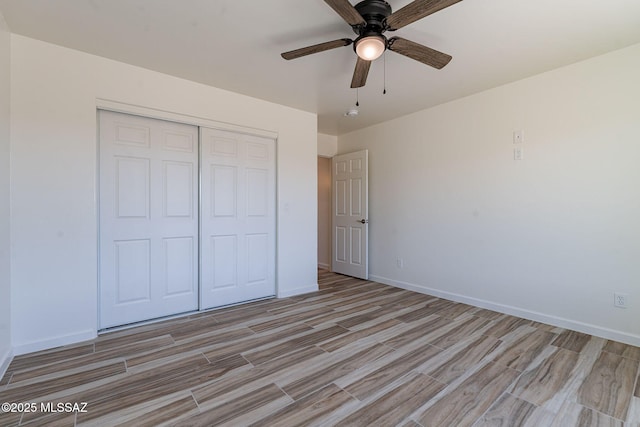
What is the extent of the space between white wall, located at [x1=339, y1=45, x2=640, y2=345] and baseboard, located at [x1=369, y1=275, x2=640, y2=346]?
0.01 metres

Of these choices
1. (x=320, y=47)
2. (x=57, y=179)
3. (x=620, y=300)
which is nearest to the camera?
(x=320, y=47)

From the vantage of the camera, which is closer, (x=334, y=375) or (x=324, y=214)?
(x=334, y=375)

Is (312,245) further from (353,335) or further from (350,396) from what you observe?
(350,396)

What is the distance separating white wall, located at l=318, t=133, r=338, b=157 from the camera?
16.7 feet

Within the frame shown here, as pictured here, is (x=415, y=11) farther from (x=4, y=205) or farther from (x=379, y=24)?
(x=4, y=205)

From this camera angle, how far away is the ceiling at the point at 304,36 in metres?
1.98

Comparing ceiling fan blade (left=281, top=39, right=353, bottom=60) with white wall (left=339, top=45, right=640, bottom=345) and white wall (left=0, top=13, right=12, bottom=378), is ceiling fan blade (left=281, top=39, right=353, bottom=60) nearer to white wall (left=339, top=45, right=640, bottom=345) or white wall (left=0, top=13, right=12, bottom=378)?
white wall (left=0, top=13, right=12, bottom=378)

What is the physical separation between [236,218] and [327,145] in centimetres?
241

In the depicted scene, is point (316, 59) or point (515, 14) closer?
point (515, 14)

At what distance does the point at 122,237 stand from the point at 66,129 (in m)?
1.02

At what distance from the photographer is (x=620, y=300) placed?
8.27 feet

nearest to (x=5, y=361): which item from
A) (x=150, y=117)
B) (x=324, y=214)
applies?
(x=150, y=117)

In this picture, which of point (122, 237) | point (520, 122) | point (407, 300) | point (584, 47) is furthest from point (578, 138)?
point (122, 237)

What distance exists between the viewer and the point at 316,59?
261 centimetres
